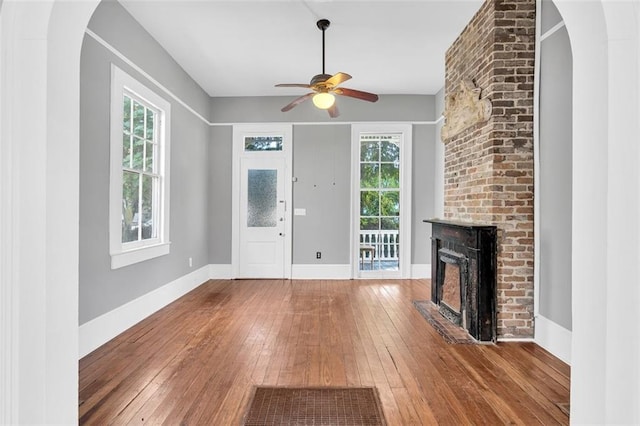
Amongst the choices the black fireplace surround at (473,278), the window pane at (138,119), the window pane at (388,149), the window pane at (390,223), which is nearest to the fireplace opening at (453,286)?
the black fireplace surround at (473,278)

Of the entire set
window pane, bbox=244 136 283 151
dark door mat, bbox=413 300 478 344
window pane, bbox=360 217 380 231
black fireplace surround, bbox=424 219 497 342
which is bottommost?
dark door mat, bbox=413 300 478 344

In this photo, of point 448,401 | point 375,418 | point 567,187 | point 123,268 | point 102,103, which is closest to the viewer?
point 375,418

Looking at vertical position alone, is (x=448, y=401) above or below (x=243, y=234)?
below

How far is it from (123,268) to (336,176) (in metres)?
3.40

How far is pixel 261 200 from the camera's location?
5.75 m

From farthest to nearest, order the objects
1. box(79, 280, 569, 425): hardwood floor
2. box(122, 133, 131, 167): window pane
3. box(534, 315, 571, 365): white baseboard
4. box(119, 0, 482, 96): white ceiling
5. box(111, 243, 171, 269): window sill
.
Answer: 1. box(122, 133, 131, 167): window pane
2. box(119, 0, 482, 96): white ceiling
3. box(111, 243, 171, 269): window sill
4. box(534, 315, 571, 365): white baseboard
5. box(79, 280, 569, 425): hardwood floor

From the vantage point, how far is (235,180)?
5.74 m

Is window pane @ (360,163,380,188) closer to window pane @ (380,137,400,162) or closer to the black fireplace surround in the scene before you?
window pane @ (380,137,400,162)

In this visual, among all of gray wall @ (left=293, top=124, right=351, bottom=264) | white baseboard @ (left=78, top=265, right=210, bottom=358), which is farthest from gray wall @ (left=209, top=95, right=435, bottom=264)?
white baseboard @ (left=78, top=265, right=210, bottom=358)

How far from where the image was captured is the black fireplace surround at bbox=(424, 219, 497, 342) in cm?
→ 296

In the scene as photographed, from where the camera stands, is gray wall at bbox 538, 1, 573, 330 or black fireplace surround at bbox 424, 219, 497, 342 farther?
black fireplace surround at bbox 424, 219, 497, 342

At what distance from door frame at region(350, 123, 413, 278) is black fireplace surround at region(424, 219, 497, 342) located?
199 centimetres
